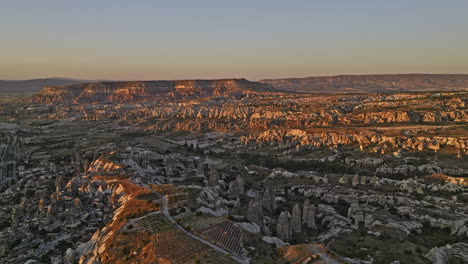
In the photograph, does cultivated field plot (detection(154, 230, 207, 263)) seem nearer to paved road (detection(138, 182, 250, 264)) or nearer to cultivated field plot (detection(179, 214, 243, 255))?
paved road (detection(138, 182, 250, 264))

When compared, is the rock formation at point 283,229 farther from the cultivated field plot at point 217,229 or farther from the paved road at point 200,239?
the paved road at point 200,239

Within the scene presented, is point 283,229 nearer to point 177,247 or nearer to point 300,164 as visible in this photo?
point 177,247

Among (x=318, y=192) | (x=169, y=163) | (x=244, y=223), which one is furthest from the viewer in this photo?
(x=169, y=163)

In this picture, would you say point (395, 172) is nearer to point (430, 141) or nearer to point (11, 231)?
point (430, 141)

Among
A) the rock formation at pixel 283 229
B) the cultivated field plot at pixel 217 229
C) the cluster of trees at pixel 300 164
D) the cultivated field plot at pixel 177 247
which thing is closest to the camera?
the cultivated field plot at pixel 177 247

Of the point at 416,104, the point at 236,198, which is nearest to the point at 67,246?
the point at 236,198

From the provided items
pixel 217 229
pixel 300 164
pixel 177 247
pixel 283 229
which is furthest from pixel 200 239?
pixel 300 164

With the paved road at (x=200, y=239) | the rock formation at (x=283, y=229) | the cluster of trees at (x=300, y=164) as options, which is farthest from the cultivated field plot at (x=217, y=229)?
the cluster of trees at (x=300, y=164)

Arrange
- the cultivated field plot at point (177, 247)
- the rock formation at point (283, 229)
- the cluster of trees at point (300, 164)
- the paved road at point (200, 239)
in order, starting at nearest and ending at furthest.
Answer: the cultivated field plot at point (177, 247)
the paved road at point (200, 239)
the rock formation at point (283, 229)
the cluster of trees at point (300, 164)

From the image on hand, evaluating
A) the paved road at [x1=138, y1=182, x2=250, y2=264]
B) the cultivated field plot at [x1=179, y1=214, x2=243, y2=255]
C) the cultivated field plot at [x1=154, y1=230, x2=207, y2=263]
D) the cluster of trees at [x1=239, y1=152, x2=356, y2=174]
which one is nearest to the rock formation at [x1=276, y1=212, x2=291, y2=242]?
the cultivated field plot at [x1=179, y1=214, x2=243, y2=255]
